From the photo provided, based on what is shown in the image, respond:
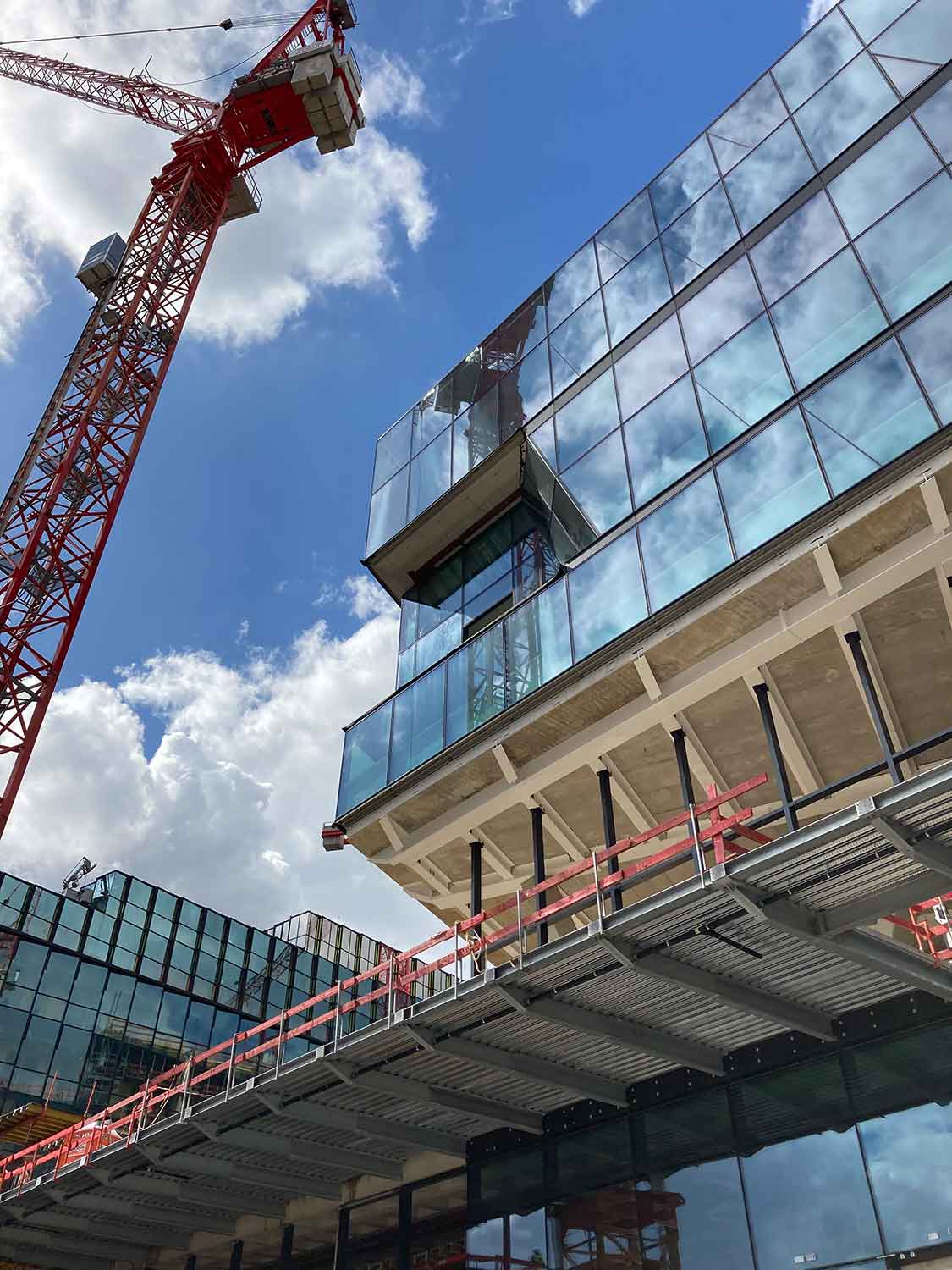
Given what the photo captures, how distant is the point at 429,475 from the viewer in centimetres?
2936

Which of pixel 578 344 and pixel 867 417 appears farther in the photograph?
pixel 578 344

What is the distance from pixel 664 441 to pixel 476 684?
661cm

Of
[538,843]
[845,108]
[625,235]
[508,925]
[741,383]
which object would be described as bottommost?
[508,925]

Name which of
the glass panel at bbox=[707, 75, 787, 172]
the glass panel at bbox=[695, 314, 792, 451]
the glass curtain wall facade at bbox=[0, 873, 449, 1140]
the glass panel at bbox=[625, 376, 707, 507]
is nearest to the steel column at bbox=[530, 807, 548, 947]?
the glass panel at bbox=[625, 376, 707, 507]

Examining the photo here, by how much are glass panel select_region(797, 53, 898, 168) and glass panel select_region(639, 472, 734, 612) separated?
7.57 m

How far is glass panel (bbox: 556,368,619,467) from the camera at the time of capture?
23484mm

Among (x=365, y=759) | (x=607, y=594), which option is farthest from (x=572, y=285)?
(x=365, y=759)

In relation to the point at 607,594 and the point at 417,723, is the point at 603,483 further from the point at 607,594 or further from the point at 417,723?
the point at 417,723

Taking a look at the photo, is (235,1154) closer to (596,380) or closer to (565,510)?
(565,510)

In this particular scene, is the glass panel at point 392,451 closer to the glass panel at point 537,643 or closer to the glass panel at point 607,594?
the glass panel at point 537,643

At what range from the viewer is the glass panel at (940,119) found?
18438 millimetres

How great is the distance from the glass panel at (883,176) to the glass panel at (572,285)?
7448 millimetres

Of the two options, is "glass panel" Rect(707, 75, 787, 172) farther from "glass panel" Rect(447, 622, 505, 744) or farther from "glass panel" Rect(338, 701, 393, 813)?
"glass panel" Rect(338, 701, 393, 813)

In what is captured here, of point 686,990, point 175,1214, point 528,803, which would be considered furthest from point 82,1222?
point 686,990
